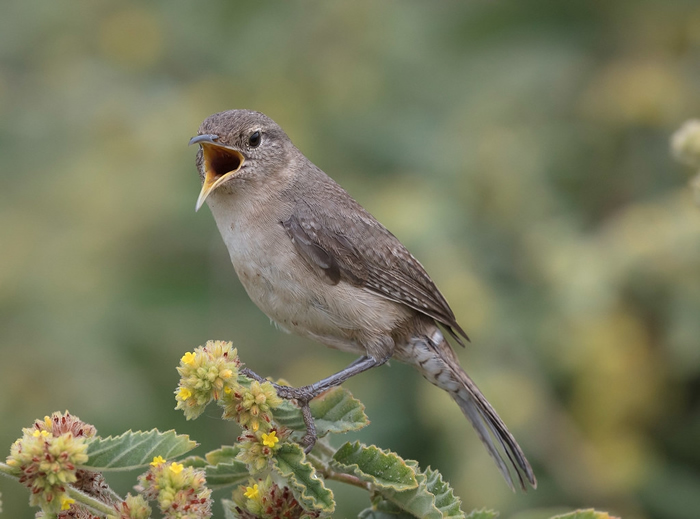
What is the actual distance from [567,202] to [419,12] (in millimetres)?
1955

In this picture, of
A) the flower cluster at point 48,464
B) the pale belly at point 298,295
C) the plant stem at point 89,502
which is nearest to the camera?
the flower cluster at point 48,464

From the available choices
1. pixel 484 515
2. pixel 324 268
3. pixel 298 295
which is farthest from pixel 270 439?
pixel 324 268

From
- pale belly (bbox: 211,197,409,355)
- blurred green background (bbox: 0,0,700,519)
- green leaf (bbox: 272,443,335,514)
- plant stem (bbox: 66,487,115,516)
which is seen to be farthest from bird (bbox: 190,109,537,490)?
plant stem (bbox: 66,487,115,516)

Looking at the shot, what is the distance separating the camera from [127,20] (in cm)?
680

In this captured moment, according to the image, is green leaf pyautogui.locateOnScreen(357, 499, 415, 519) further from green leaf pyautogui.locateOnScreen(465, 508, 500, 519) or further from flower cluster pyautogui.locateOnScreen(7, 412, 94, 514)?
flower cluster pyautogui.locateOnScreen(7, 412, 94, 514)

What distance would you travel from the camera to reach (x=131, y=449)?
2332mm

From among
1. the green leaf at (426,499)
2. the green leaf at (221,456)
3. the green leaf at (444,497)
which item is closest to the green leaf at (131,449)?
the green leaf at (221,456)

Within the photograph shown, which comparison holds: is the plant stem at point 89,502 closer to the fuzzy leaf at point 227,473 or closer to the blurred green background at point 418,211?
the fuzzy leaf at point 227,473

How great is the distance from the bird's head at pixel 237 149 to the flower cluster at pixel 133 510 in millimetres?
1790

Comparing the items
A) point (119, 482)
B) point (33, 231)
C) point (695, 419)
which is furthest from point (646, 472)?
point (33, 231)

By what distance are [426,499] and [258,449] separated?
519 millimetres

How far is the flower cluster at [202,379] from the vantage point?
2354 mm

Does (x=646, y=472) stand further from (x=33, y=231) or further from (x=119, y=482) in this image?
(x=33, y=231)

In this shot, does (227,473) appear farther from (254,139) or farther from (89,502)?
(254,139)
